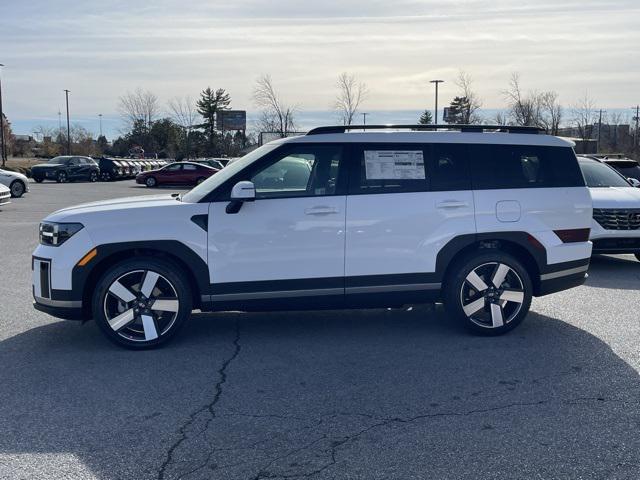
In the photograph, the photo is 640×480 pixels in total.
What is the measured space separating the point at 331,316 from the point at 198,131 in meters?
75.0

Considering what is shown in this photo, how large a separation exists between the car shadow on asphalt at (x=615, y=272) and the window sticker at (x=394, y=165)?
3963 mm

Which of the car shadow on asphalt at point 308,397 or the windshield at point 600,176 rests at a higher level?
the windshield at point 600,176

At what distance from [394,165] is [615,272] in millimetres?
5320

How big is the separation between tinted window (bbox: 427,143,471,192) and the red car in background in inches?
1249

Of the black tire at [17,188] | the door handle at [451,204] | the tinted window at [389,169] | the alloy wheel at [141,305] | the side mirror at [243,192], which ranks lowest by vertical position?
the alloy wheel at [141,305]

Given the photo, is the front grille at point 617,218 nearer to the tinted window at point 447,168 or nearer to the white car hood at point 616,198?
the white car hood at point 616,198

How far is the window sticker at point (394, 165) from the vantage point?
234 inches

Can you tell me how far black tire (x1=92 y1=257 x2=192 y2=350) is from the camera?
5.60 m

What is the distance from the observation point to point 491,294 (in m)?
6.12

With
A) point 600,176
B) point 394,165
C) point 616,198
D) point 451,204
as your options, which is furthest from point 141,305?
point 600,176

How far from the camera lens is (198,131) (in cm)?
7900

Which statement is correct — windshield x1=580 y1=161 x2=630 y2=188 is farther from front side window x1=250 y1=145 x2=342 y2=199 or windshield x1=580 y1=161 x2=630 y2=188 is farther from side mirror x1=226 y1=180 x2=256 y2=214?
side mirror x1=226 y1=180 x2=256 y2=214

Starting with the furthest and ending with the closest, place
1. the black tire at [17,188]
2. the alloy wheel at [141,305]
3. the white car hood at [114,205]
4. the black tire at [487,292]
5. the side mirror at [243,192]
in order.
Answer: the black tire at [17,188], the black tire at [487,292], the white car hood at [114,205], the alloy wheel at [141,305], the side mirror at [243,192]

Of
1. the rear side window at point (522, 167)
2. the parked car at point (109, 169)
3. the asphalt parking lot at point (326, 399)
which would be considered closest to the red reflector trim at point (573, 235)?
the rear side window at point (522, 167)
